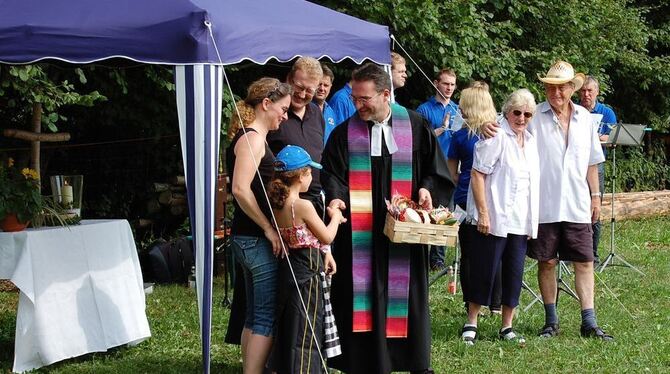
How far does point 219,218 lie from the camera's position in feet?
30.7

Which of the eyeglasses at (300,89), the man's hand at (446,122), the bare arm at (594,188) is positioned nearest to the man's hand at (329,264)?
the eyeglasses at (300,89)

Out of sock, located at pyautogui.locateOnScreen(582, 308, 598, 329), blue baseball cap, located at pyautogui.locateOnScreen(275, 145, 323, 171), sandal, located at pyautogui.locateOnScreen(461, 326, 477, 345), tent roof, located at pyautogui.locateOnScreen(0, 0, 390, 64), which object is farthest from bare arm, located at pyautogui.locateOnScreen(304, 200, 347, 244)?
sock, located at pyautogui.locateOnScreen(582, 308, 598, 329)

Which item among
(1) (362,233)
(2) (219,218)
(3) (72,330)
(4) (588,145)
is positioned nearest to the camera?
(1) (362,233)

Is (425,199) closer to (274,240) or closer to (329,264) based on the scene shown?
(329,264)

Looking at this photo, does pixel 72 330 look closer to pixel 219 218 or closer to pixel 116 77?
pixel 219 218

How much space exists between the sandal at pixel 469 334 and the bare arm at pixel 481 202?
66 centimetres

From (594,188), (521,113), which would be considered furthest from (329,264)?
(594,188)

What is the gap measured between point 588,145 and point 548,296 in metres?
1.05

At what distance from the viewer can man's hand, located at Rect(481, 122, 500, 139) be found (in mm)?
6441

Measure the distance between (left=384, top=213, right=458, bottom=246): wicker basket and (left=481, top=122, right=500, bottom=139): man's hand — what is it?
55.6 inches

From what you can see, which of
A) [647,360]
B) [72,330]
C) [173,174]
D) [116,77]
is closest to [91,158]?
[173,174]

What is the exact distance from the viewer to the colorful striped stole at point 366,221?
532 cm

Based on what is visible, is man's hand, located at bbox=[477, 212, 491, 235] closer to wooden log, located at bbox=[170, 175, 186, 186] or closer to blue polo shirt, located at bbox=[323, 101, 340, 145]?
blue polo shirt, located at bbox=[323, 101, 340, 145]

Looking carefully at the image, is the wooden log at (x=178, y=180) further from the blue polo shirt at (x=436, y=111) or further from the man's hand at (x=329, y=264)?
the man's hand at (x=329, y=264)
